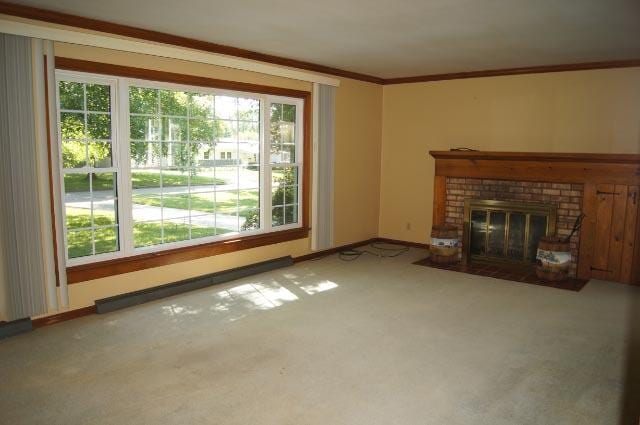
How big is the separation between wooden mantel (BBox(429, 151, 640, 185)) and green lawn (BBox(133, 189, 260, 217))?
2.51m

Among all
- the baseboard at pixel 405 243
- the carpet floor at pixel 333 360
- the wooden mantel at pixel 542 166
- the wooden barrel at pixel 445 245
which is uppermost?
the wooden mantel at pixel 542 166

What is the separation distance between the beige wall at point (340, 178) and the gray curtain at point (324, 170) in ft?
0.64

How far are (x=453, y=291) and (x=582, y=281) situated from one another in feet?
5.28

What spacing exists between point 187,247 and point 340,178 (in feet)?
8.52

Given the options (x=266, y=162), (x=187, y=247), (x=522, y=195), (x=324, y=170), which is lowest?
(x=187, y=247)

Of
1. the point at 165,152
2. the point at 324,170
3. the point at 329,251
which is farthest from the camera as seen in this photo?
the point at 329,251

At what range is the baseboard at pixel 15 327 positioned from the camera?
12.3 ft

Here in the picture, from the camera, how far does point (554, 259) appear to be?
540 cm

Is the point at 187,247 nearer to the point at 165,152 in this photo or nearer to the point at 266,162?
the point at 165,152

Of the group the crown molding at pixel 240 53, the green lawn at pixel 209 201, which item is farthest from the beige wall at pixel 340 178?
the green lawn at pixel 209 201

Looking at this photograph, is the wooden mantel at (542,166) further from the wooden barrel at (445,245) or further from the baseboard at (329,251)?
the baseboard at (329,251)

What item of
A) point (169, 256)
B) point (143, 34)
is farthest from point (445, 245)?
point (143, 34)

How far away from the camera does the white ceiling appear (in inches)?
139

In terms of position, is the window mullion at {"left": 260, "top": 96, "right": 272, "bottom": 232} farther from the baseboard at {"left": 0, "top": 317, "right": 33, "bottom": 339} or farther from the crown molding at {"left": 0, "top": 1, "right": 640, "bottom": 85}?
the baseboard at {"left": 0, "top": 317, "right": 33, "bottom": 339}
